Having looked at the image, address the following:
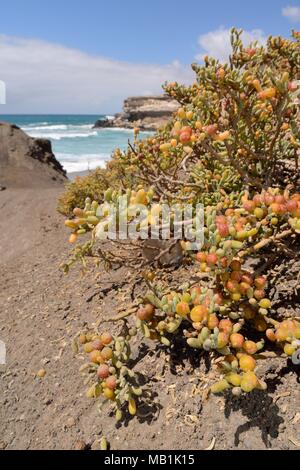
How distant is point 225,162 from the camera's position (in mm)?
2180

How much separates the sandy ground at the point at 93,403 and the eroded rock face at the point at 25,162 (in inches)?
253

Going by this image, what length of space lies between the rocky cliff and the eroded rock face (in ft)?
137

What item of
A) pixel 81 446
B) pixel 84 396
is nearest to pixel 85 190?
pixel 84 396

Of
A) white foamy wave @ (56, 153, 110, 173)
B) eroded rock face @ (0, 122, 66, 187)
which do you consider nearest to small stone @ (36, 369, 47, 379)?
eroded rock face @ (0, 122, 66, 187)

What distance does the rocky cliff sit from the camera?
54.6m

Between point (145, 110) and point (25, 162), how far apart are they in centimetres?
4995

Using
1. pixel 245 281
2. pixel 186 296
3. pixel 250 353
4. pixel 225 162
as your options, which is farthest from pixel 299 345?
pixel 225 162

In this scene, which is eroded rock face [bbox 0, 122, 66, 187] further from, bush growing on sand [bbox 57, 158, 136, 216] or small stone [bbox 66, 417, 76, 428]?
small stone [bbox 66, 417, 76, 428]

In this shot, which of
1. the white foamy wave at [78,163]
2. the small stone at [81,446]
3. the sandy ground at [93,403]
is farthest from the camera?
the white foamy wave at [78,163]

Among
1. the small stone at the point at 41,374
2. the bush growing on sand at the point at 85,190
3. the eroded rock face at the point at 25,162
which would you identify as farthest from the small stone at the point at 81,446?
the eroded rock face at the point at 25,162

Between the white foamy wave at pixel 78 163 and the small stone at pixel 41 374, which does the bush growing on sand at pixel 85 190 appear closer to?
the small stone at pixel 41 374

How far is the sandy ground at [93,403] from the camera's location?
1.73 meters

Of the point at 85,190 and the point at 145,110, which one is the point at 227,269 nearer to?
the point at 85,190

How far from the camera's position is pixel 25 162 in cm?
1033
